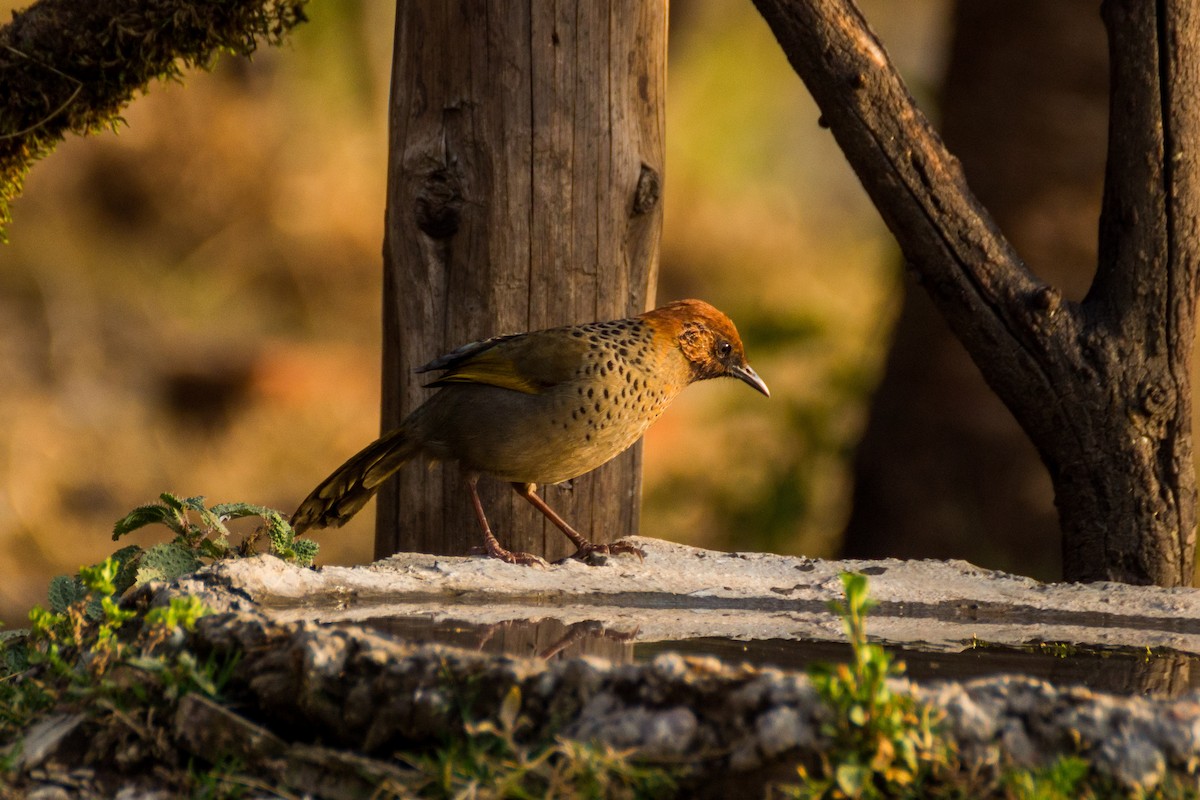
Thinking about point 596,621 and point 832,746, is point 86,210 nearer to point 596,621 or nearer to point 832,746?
point 596,621

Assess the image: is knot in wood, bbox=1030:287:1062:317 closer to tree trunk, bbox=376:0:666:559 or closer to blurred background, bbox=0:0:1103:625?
tree trunk, bbox=376:0:666:559

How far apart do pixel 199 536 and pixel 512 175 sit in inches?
60.2

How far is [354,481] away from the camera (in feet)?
14.9

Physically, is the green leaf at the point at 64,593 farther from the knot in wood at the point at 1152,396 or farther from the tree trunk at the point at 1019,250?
the tree trunk at the point at 1019,250

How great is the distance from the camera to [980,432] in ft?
24.8

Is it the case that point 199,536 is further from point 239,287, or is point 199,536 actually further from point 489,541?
point 239,287

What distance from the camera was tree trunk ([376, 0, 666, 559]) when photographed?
4562 millimetres

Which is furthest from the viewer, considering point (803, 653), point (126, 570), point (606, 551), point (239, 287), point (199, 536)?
point (239, 287)

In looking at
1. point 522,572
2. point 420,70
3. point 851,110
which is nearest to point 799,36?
point 851,110

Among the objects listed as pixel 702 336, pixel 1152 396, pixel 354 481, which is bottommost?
pixel 354 481

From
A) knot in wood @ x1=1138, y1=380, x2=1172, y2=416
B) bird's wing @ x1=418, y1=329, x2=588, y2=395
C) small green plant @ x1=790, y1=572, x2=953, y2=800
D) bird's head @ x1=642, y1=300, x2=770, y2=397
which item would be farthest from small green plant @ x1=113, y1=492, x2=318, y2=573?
knot in wood @ x1=1138, y1=380, x2=1172, y2=416

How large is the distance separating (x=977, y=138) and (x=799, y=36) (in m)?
3.57

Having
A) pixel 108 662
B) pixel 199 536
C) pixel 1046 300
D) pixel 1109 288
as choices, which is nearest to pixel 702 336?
pixel 1046 300

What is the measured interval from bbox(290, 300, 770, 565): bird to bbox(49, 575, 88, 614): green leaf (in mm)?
1100
